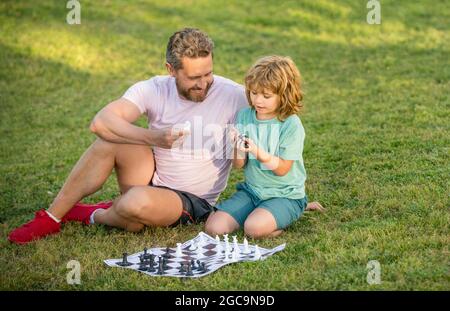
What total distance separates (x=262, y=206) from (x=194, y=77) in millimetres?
1164

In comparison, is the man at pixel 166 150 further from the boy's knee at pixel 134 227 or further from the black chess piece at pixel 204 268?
the black chess piece at pixel 204 268

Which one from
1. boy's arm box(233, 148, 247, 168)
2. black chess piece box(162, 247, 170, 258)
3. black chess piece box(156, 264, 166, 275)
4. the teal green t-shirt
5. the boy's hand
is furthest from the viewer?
boy's arm box(233, 148, 247, 168)

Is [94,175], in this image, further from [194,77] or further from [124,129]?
[194,77]

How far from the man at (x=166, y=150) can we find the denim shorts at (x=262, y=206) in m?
0.24

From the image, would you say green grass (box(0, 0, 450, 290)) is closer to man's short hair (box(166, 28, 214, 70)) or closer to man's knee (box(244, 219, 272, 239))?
man's knee (box(244, 219, 272, 239))

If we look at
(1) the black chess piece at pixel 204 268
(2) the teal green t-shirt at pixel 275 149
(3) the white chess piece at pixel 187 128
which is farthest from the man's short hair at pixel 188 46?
(1) the black chess piece at pixel 204 268

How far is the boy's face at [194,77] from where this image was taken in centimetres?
571

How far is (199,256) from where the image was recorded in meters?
5.30

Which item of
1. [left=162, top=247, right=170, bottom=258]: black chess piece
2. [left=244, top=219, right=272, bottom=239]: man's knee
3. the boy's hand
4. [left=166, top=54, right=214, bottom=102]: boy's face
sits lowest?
[left=162, top=247, right=170, bottom=258]: black chess piece

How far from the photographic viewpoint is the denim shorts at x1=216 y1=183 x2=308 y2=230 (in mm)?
5707

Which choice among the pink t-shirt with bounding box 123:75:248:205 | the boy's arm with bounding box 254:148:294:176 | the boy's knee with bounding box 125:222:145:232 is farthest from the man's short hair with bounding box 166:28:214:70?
the boy's knee with bounding box 125:222:145:232

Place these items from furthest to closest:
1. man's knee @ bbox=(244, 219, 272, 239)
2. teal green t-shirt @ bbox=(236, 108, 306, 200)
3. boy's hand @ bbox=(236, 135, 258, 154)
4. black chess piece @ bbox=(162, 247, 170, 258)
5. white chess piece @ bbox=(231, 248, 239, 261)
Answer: teal green t-shirt @ bbox=(236, 108, 306, 200) < man's knee @ bbox=(244, 219, 272, 239) < boy's hand @ bbox=(236, 135, 258, 154) < black chess piece @ bbox=(162, 247, 170, 258) < white chess piece @ bbox=(231, 248, 239, 261)

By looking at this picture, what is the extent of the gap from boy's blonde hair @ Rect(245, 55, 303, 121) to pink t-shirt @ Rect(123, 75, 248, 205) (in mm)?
275

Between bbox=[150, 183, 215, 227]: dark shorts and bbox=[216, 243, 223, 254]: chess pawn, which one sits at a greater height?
bbox=[150, 183, 215, 227]: dark shorts
